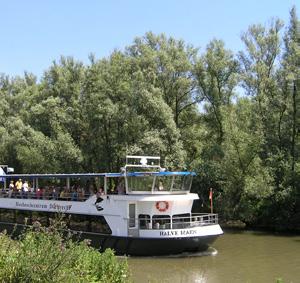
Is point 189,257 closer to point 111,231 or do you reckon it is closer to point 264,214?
point 111,231

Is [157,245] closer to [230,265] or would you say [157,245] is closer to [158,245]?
[158,245]

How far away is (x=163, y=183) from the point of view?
2503 cm

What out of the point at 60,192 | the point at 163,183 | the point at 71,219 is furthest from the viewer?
the point at 60,192

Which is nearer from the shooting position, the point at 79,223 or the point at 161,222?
the point at 161,222

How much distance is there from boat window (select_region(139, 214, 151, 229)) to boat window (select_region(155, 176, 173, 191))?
1460mm

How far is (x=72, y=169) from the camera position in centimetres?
4572

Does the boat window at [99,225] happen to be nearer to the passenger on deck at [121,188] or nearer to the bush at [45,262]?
the passenger on deck at [121,188]

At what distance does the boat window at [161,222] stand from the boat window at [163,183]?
142 centimetres

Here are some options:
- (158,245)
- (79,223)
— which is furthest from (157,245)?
(79,223)

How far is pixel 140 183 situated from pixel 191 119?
2264cm

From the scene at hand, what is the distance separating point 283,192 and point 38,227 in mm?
26558

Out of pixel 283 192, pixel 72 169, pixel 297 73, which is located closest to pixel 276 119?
pixel 297 73

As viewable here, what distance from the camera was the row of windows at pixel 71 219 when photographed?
25.2 metres

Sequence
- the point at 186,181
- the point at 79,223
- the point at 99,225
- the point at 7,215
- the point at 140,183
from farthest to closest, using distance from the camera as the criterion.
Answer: the point at 7,215, the point at 79,223, the point at 186,181, the point at 99,225, the point at 140,183
